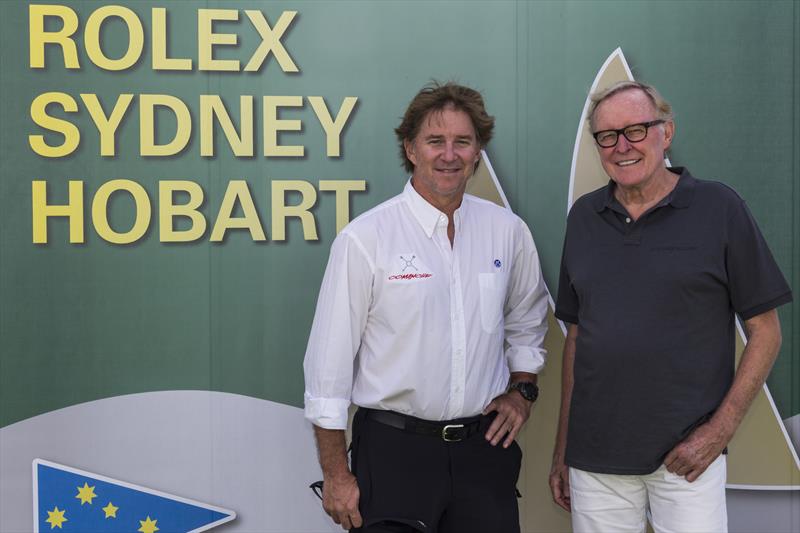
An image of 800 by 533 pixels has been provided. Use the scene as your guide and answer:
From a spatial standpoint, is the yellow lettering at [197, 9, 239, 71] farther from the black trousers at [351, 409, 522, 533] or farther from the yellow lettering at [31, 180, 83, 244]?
the black trousers at [351, 409, 522, 533]

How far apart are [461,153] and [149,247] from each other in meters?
1.12

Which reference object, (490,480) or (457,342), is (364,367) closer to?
(457,342)

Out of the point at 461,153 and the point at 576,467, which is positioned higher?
the point at 461,153

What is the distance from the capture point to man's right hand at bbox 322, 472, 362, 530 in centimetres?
199

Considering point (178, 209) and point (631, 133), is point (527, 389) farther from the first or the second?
point (178, 209)

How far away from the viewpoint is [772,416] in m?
2.71

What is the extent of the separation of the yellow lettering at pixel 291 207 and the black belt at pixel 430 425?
30.7 inches

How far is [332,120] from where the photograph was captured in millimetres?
2578

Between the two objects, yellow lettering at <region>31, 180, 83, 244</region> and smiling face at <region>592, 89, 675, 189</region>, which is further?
yellow lettering at <region>31, 180, 83, 244</region>

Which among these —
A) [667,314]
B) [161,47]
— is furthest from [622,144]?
[161,47]

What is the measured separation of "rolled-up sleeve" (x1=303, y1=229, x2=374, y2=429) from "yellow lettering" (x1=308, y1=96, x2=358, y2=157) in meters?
0.63

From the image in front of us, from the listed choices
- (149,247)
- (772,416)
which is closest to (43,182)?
(149,247)

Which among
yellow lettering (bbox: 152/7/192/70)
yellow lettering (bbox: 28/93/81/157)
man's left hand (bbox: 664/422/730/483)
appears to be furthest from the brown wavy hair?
yellow lettering (bbox: 28/93/81/157)

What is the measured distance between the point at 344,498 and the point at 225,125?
1.29 metres
